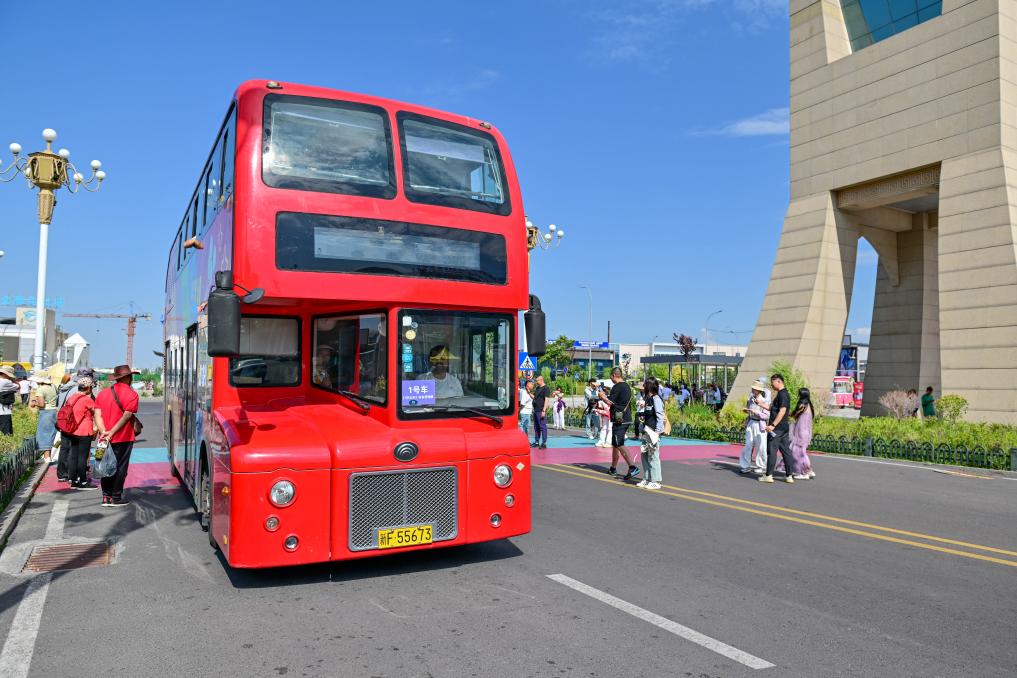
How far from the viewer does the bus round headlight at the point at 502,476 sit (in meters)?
6.59

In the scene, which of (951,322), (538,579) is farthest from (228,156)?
(951,322)

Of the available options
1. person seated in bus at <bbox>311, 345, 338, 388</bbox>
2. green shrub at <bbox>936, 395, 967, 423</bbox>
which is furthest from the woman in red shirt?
green shrub at <bbox>936, 395, 967, 423</bbox>

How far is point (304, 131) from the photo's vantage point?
6.62 meters

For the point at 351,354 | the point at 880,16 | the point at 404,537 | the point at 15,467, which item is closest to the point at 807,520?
the point at 404,537

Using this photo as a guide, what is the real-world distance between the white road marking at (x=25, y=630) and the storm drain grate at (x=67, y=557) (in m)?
0.28

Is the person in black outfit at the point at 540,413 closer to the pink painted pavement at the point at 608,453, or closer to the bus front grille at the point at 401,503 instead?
the pink painted pavement at the point at 608,453

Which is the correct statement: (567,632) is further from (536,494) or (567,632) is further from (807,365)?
(807,365)

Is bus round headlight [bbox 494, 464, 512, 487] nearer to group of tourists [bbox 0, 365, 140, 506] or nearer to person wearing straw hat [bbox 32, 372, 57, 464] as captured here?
group of tourists [bbox 0, 365, 140, 506]

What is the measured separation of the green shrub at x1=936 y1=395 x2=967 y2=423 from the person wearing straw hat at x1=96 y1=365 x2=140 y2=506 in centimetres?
2029

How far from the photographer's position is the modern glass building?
24.2 m

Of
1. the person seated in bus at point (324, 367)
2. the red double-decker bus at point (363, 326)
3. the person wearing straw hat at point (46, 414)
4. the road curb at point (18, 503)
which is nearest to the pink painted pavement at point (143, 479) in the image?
the road curb at point (18, 503)

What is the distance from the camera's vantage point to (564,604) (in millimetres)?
5594

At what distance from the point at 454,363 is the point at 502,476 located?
1101 millimetres

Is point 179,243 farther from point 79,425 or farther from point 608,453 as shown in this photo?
point 608,453
